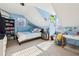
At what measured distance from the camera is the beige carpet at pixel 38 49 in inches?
47.4

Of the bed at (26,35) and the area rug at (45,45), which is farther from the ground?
the bed at (26,35)

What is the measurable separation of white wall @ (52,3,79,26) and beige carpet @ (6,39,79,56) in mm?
275

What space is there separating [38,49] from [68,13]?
521 mm

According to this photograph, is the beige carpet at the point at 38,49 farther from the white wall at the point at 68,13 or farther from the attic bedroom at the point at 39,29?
the white wall at the point at 68,13

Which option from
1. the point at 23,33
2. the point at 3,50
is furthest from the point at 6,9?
the point at 3,50

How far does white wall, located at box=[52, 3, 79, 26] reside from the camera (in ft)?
3.90

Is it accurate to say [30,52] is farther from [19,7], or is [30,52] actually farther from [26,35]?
[19,7]

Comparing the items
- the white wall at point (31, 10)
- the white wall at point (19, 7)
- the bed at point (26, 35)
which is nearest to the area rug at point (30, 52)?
the bed at point (26, 35)

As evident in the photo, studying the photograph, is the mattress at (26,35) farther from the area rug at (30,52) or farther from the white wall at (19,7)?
the white wall at (19,7)

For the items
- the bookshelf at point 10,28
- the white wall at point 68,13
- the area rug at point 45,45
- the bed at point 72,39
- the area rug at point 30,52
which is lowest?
the area rug at point 30,52

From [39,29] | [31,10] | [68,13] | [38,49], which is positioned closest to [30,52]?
[38,49]

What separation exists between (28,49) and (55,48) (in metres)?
0.30

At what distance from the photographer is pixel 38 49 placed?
1.24 m

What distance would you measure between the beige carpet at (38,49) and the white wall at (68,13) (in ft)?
0.90
